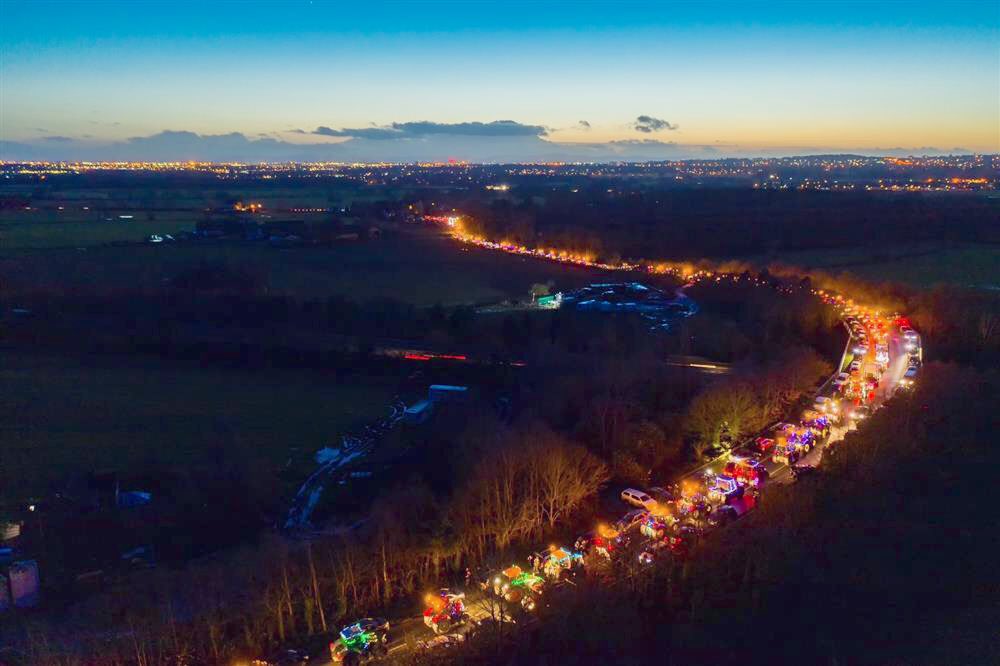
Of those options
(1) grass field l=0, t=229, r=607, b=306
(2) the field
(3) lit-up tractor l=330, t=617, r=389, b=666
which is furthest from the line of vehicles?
(1) grass field l=0, t=229, r=607, b=306

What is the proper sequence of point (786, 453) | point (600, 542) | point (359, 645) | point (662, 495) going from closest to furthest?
point (359, 645) → point (600, 542) → point (662, 495) → point (786, 453)

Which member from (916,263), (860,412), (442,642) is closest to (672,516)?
(442,642)

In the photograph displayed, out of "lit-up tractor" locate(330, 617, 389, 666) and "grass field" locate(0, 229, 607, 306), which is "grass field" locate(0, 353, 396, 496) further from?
"grass field" locate(0, 229, 607, 306)

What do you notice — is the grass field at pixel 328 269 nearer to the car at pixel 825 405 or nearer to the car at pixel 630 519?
the car at pixel 825 405

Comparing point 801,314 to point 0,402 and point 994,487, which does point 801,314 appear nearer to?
point 994,487

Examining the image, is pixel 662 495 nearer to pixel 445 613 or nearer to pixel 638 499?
pixel 638 499

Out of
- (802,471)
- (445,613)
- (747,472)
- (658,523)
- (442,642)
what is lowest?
(442,642)

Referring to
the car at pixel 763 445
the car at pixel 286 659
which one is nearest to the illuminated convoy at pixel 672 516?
the car at pixel 763 445

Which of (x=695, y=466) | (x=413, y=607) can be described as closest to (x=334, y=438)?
(x=413, y=607)
